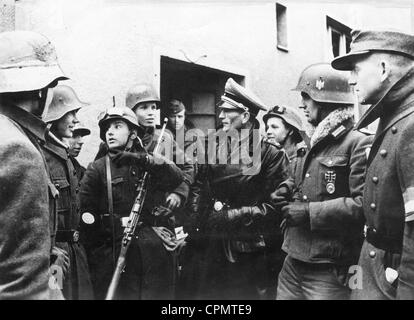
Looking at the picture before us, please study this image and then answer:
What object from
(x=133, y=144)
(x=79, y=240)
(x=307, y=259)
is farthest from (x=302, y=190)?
(x=79, y=240)

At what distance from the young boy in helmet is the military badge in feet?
3.10

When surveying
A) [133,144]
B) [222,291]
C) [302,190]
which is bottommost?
[222,291]

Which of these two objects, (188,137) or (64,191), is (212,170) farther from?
(64,191)

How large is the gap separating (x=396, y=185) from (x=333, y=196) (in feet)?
1.66

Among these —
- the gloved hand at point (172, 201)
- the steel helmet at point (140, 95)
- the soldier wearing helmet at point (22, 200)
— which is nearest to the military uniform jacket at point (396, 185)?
the gloved hand at point (172, 201)

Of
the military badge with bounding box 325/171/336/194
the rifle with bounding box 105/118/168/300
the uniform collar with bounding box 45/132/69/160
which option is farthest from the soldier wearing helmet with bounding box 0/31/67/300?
the military badge with bounding box 325/171/336/194

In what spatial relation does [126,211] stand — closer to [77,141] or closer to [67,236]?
[67,236]

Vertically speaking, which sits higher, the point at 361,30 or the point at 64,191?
the point at 361,30

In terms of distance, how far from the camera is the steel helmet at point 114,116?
154 inches

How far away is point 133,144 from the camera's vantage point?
3930mm

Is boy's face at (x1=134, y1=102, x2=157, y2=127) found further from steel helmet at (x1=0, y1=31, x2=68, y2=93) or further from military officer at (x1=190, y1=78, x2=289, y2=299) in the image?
steel helmet at (x1=0, y1=31, x2=68, y2=93)

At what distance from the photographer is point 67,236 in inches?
148

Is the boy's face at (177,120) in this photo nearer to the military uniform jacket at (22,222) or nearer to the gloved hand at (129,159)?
the gloved hand at (129,159)

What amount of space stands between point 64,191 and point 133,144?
54cm
